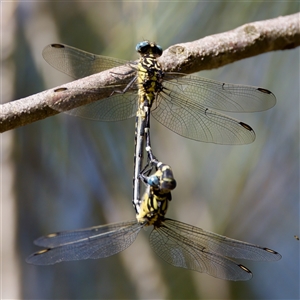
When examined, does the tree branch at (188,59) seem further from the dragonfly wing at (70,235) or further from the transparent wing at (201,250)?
the transparent wing at (201,250)

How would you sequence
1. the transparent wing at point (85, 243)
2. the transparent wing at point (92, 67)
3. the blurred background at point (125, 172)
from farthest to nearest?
1. the blurred background at point (125, 172)
2. the transparent wing at point (92, 67)
3. the transparent wing at point (85, 243)

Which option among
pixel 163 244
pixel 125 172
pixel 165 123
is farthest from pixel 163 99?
pixel 125 172

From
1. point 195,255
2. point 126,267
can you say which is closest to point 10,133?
point 126,267

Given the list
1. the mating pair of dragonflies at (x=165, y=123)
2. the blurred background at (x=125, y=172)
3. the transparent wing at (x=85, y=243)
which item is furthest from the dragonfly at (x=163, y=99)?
the blurred background at (x=125, y=172)

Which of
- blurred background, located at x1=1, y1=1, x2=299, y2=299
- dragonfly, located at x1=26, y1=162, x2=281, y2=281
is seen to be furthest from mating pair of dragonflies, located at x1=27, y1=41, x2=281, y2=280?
blurred background, located at x1=1, y1=1, x2=299, y2=299

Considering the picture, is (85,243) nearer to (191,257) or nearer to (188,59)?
(191,257)
